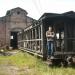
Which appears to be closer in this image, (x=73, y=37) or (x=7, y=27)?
(x=73, y=37)

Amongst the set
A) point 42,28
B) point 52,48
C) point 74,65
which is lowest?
point 74,65

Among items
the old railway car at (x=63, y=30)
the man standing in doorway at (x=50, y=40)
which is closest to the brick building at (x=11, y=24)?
the old railway car at (x=63, y=30)

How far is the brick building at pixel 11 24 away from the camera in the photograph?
120 ft

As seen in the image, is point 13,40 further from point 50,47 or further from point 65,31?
point 50,47

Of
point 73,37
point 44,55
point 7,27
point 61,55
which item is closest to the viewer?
point 61,55

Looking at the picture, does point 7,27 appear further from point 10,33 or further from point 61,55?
→ point 61,55

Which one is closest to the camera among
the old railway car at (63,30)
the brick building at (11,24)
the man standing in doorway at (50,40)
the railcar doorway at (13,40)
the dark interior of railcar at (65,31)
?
the man standing in doorway at (50,40)

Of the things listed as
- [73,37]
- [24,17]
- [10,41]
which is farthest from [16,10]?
[73,37]

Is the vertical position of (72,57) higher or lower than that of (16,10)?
lower

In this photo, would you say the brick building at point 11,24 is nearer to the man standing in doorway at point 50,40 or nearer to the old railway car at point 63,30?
the old railway car at point 63,30

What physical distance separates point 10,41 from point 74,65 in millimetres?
24449

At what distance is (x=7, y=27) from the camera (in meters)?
36.8

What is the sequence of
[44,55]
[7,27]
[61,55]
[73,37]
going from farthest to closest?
[7,27]
[73,37]
[44,55]
[61,55]

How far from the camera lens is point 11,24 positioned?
122ft
